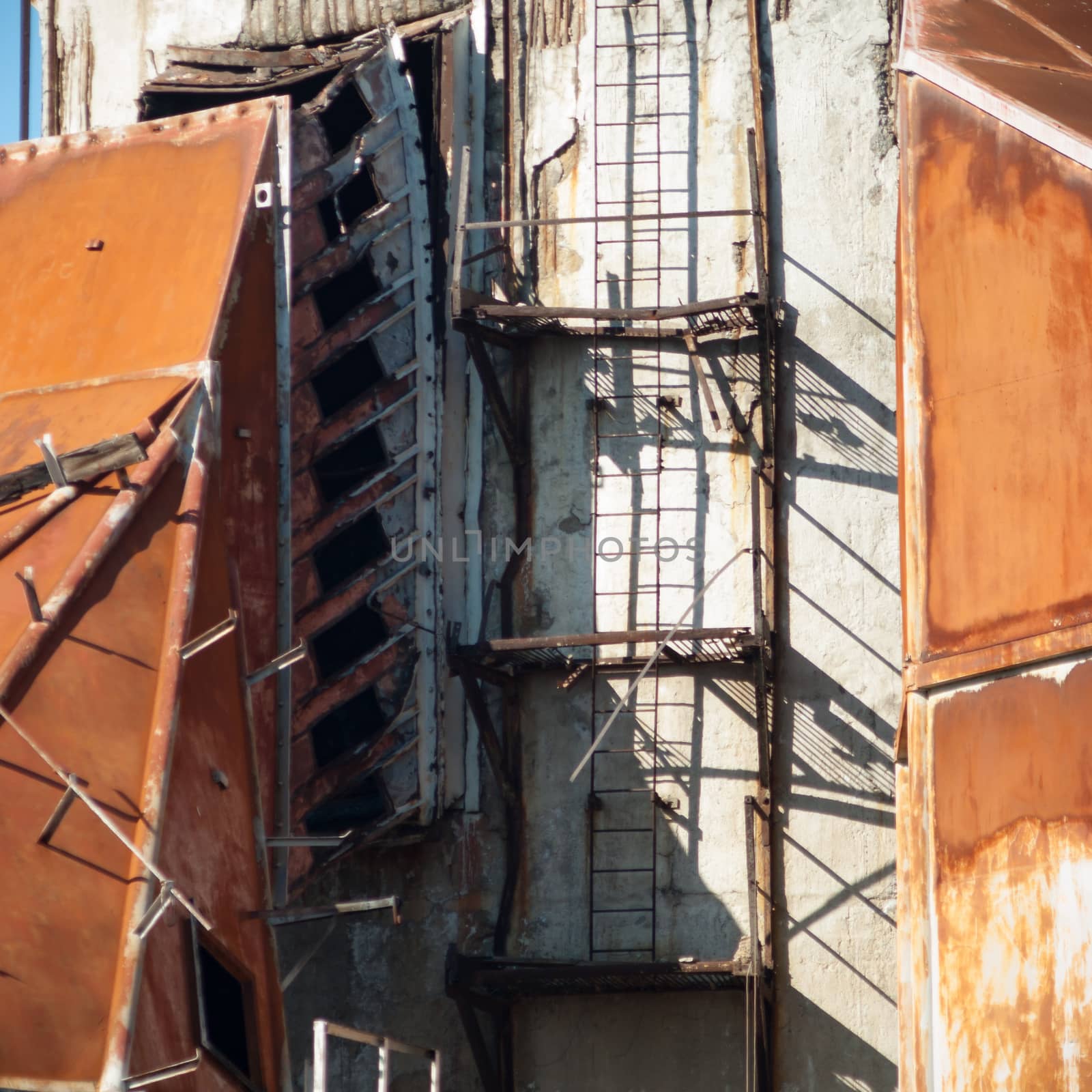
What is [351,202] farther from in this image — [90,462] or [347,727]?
[90,462]

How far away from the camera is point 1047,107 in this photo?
9.93 meters

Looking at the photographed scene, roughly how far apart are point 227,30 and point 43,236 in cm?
421

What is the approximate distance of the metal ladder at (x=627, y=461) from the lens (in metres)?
13.9

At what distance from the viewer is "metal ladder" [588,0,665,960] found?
13.9 m

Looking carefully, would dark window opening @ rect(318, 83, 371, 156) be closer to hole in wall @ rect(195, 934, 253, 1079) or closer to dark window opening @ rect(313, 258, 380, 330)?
dark window opening @ rect(313, 258, 380, 330)

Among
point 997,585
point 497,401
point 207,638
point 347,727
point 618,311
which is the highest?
point 618,311

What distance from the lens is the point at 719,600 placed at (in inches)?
564

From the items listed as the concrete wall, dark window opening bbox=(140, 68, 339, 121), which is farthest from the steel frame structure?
dark window opening bbox=(140, 68, 339, 121)

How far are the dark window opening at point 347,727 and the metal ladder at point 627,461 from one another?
74.3 inches

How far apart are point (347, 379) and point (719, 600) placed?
12.7 ft

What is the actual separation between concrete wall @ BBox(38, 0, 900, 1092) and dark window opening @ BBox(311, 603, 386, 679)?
1.05 meters

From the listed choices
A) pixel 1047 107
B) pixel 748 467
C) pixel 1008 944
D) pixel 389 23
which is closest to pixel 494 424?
pixel 748 467

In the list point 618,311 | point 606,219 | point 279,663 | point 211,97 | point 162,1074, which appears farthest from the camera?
point 211,97

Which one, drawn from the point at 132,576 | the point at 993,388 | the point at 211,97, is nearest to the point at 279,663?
the point at 132,576
